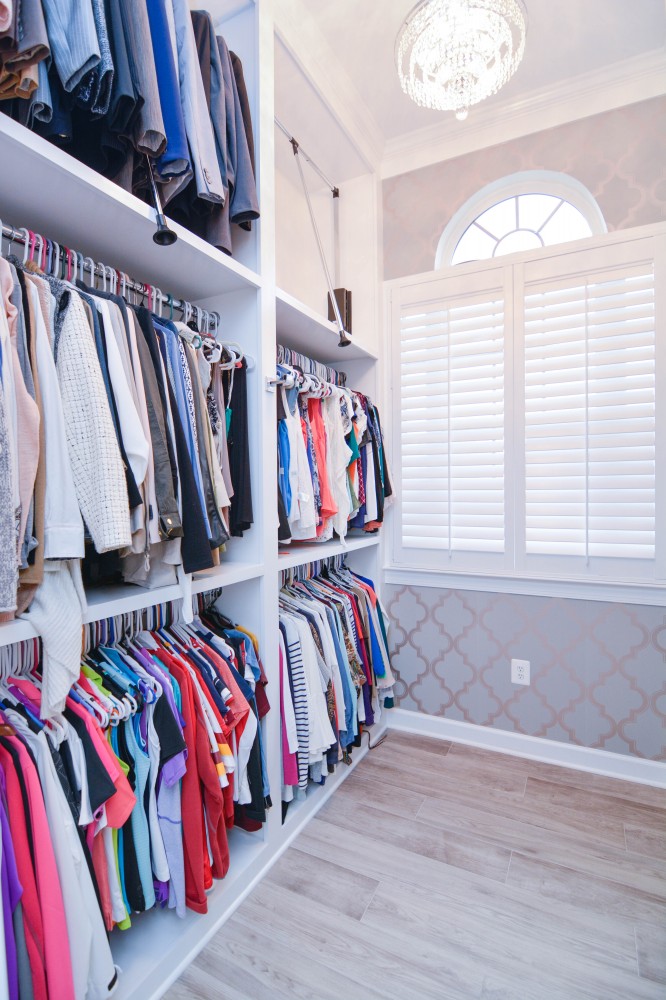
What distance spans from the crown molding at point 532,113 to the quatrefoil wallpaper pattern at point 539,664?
2.20 metres

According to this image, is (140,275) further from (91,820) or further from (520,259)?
(520,259)

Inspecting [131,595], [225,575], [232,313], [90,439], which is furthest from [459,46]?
[131,595]

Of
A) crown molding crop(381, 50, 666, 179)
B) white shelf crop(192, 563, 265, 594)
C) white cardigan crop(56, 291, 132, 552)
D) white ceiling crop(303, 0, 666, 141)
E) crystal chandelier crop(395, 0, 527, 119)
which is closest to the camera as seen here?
white cardigan crop(56, 291, 132, 552)

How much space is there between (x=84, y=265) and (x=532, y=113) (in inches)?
87.9

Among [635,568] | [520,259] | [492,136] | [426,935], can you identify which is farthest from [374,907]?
[492,136]

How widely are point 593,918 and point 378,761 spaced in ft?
3.33

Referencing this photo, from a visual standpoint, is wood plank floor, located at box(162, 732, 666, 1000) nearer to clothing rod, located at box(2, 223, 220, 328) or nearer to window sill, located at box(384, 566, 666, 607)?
window sill, located at box(384, 566, 666, 607)

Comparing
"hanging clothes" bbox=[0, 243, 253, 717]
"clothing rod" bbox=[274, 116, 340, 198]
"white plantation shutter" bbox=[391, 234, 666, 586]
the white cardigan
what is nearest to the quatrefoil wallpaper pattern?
"white plantation shutter" bbox=[391, 234, 666, 586]

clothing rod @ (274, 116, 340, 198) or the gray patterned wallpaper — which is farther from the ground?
clothing rod @ (274, 116, 340, 198)

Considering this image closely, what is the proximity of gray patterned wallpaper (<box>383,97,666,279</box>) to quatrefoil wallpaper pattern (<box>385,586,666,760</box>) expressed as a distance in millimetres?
1719

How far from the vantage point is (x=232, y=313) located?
5.57ft

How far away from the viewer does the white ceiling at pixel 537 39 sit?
6.11 feet

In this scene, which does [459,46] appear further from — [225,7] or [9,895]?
[9,895]

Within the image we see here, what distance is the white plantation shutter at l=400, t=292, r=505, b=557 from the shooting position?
240cm
